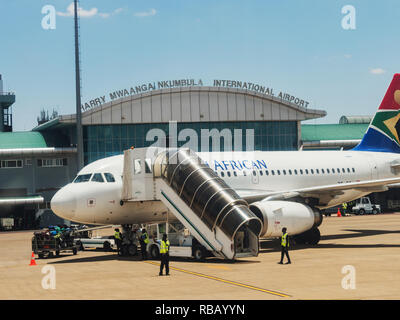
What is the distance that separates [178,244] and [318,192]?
32.2 feet

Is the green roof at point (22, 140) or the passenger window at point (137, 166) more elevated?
the green roof at point (22, 140)

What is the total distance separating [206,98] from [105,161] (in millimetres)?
37305

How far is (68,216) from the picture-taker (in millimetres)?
29641

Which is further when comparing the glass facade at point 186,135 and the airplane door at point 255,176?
the glass facade at point 186,135

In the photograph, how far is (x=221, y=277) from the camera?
2202 centimetres

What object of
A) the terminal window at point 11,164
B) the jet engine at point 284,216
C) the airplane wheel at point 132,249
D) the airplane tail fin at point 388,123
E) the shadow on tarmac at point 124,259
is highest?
the airplane tail fin at point 388,123

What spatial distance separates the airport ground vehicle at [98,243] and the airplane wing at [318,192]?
870 centimetres

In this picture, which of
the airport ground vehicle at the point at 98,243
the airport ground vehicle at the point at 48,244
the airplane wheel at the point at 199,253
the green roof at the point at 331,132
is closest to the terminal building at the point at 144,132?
the green roof at the point at 331,132

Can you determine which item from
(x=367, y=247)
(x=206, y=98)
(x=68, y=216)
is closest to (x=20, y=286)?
(x=68, y=216)

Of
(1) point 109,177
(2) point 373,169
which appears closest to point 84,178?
(1) point 109,177

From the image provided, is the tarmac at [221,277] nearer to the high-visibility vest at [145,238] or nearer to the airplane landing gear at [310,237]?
the airplane landing gear at [310,237]

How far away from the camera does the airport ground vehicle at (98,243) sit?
1415 inches

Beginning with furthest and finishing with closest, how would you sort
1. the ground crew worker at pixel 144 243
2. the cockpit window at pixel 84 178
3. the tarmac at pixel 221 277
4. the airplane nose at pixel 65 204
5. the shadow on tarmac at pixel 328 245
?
the shadow on tarmac at pixel 328 245 → the cockpit window at pixel 84 178 → the airplane nose at pixel 65 204 → the ground crew worker at pixel 144 243 → the tarmac at pixel 221 277

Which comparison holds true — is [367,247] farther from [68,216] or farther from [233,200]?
[68,216]
